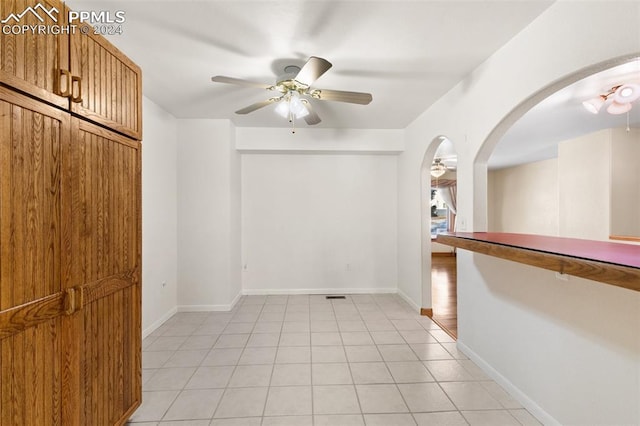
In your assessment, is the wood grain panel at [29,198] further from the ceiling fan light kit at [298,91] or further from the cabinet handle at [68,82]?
the ceiling fan light kit at [298,91]

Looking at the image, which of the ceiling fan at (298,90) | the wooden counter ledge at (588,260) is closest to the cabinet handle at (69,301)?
the ceiling fan at (298,90)

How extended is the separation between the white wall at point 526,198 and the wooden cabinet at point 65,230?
8.17 meters

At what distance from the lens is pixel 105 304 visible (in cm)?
148

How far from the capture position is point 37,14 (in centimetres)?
110

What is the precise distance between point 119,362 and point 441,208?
895 cm

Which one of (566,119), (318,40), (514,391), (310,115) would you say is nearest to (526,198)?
(566,119)

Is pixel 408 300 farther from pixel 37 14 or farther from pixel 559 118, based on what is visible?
pixel 37 14

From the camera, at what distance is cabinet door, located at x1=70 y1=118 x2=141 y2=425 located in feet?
4.32

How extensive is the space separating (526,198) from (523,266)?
652 centimetres

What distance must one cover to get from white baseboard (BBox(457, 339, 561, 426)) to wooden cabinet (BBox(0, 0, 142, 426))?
265 cm

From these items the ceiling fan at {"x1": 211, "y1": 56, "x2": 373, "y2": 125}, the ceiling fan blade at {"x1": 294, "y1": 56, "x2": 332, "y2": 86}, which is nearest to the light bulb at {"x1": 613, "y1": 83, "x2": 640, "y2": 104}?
the ceiling fan at {"x1": 211, "y1": 56, "x2": 373, "y2": 125}

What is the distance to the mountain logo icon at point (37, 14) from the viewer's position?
1006 mm

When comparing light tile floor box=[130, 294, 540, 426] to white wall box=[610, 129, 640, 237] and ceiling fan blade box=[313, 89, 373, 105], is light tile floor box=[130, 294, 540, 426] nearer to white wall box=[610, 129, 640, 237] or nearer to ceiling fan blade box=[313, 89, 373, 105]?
ceiling fan blade box=[313, 89, 373, 105]

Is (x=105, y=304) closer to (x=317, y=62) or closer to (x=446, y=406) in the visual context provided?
(x=317, y=62)
